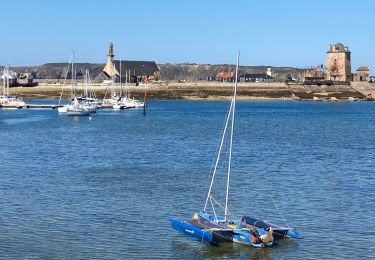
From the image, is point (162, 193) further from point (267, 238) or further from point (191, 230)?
point (267, 238)

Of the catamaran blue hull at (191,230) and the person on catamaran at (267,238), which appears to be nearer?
the person on catamaran at (267,238)

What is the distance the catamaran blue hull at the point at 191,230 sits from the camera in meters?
29.4

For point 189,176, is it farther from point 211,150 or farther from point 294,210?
point 211,150

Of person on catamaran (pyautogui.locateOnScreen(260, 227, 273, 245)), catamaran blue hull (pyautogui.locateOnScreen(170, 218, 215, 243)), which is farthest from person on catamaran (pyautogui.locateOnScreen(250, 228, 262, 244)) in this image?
catamaran blue hull (pyautogui.locateOnScreen(170, 218, 215, 243))

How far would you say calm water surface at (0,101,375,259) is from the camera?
2936 centimetres

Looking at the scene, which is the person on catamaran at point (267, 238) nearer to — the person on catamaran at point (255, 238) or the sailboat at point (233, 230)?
the sailboat at point (233, 230)

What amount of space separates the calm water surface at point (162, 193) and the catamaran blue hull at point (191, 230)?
0.90 ft

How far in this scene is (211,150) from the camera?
211 feet

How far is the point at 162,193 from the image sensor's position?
40094 millimetres

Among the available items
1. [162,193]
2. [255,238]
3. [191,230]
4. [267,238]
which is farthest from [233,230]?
[162,193]

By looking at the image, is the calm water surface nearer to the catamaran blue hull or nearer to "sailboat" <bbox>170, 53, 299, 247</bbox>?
the catamaran blue hull

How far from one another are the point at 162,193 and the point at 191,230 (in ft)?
32.9

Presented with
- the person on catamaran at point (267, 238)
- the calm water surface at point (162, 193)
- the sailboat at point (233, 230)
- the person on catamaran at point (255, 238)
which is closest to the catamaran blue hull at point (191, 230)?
the sailboat at point (233, 230)

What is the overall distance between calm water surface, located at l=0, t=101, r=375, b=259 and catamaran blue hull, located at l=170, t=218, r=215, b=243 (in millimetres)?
274
